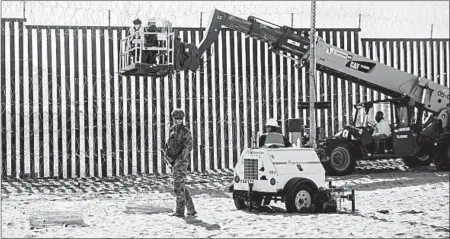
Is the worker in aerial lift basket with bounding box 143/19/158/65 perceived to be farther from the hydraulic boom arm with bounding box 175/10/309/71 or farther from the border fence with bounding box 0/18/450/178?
the border fence with bounding box 0/18/450/178

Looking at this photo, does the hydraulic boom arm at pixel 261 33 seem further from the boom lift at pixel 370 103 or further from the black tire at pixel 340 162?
the black tire at pixel 340 162

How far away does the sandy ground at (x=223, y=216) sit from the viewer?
30.3ft

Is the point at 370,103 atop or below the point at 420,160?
atop

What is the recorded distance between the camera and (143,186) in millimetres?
16234

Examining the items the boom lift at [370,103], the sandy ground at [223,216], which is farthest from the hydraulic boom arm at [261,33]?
the sandy ground at [223,216]

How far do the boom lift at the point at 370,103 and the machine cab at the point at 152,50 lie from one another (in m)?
3.49

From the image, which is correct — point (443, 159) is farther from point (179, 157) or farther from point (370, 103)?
point (179, 157)

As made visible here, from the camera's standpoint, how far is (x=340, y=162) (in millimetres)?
17688

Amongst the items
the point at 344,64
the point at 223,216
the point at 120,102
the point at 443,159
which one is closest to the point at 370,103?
the point at 344,64

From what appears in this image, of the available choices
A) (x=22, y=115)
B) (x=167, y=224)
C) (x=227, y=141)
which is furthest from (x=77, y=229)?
(x=227, y=141)

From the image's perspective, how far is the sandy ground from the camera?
925 cm

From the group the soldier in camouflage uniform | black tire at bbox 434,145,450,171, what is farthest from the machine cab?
black tire at bbox 434,145,450,171

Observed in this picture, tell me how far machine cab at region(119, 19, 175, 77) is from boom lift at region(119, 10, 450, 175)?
3.49 meters

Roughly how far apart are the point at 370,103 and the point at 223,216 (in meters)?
8.56
